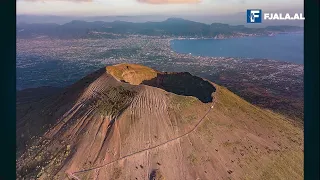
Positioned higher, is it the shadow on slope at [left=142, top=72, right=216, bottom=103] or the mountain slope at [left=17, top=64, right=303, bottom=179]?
the shadow on slope at [left=142, top=72, right=216, bottom=103]

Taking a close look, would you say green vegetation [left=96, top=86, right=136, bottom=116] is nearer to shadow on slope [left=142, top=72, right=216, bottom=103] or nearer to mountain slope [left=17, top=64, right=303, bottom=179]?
mountain slope [left=17, top=64, right=303, bottom=179]
